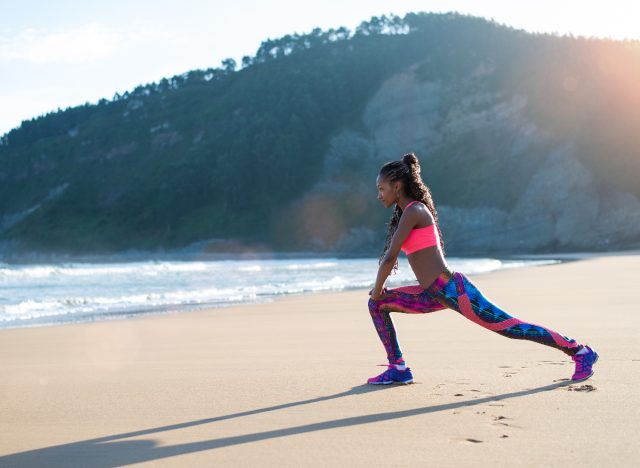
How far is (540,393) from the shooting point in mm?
4668

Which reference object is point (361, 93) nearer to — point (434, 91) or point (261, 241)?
point (434, 91)

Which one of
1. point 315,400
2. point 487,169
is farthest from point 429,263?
point 487,169

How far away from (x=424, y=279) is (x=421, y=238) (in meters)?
0.25

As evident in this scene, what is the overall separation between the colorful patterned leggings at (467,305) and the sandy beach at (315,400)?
287 mm

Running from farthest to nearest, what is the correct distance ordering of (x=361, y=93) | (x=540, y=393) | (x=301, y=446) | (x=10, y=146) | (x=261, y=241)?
(x=10, y=146)
(x=361, y=93)
(x=261, y=241)
(x=540, y=393)
(x=301, y=446)

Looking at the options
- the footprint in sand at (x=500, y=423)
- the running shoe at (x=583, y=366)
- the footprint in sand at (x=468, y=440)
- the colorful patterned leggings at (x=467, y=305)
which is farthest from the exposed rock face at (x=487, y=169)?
the footprint in sand at (x=468, y=440)

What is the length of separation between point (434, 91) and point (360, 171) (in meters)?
9.37

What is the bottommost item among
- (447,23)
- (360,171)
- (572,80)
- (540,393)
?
(540,393)

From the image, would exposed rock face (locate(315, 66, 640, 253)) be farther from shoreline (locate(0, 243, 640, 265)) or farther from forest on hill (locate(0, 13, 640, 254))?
shoreline (locate(0, 243, 640, 265))

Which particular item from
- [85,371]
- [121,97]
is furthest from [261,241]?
[85,371]

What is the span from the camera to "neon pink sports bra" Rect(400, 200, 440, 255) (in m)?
4.95

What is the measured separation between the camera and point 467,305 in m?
4.93

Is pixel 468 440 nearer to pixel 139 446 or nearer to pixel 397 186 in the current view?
pixel 139 446

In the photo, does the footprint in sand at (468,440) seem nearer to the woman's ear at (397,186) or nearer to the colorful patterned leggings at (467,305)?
the colorful patterned leggings at (467,305)
